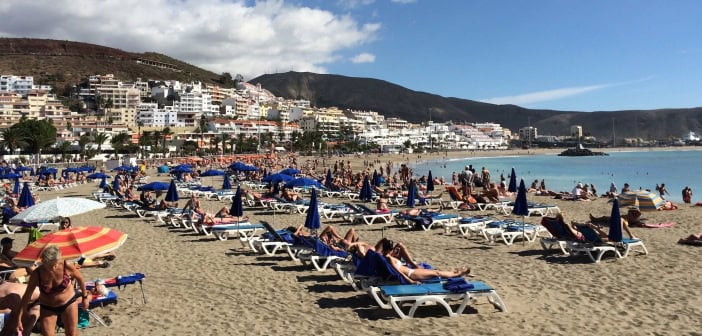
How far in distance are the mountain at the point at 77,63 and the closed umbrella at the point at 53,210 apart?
13041cm

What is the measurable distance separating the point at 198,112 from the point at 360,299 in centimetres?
10605

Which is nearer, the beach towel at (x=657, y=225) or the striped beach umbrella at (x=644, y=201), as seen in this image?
the beach towel at (x=657, y=225)

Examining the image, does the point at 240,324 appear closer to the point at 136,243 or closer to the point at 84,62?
the point at 136,243

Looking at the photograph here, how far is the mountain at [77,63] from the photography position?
13638 centimetres

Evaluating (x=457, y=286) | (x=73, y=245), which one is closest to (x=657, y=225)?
(x=457, y=286)

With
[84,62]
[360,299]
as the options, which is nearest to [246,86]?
[84,62]

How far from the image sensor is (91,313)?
570 cm

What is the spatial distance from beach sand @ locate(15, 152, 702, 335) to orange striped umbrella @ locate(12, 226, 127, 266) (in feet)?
2.60

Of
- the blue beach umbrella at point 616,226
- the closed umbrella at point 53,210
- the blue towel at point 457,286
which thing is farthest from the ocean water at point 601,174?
the closed umbrella at point 53,210

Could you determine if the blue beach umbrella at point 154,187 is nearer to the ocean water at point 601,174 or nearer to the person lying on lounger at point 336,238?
the person lying on lounger at point 336,238

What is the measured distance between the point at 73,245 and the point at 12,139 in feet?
187

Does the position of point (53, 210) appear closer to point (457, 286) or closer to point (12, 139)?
point (457, 286)

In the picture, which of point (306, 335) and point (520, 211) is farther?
point (520, 211)

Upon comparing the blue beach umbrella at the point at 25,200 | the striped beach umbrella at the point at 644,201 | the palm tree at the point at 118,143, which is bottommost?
the striped beach umbrella at the point at 644,201
